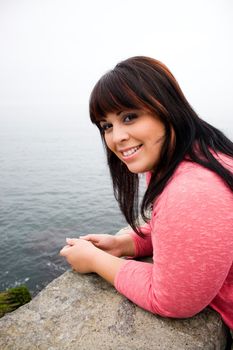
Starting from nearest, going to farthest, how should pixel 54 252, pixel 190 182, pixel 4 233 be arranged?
pixel 190 182
pixel 54 252
pixel 4 233

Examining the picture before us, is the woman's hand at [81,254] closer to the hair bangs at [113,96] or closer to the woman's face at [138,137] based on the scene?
the woman's face at [138,137]

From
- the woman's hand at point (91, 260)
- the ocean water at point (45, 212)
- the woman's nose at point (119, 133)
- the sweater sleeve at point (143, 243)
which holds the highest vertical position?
the woman's nose at point (119, 133)

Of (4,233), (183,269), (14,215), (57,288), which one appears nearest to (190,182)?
(183,269)

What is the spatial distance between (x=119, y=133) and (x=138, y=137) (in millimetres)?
167

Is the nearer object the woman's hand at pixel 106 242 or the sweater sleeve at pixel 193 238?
the sweater sleeve at pixel 193 238

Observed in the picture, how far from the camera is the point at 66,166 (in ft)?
209

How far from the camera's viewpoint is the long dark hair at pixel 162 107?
209cm

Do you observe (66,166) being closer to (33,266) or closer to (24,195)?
(24,195)

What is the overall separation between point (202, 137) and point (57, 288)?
74.0 inches

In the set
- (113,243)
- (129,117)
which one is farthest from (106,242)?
(129,117)

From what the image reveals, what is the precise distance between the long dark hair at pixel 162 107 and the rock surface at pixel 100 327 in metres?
0.93

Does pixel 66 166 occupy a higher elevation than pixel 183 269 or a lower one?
lower

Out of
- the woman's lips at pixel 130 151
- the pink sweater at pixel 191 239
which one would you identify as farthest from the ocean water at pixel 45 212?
the pink sweater at pixel 191 239

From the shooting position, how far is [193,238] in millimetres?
1730
